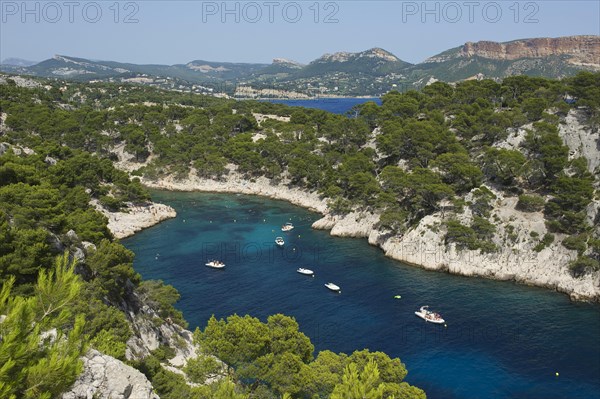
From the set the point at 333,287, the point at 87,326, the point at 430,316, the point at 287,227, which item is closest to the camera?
the point at 87,326

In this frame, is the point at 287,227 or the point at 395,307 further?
the point at 287,227

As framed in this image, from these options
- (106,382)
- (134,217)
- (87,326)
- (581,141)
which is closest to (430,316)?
(87,326)

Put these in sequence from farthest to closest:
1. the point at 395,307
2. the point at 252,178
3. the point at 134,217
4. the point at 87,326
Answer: the point at 252,178
the point at 134,217
the point at 395,307
the point at 87,326

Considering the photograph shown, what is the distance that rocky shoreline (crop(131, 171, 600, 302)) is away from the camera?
53.4 meters

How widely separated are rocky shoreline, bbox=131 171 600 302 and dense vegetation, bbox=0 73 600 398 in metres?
1.47

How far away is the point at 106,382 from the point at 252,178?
89413 millimetres

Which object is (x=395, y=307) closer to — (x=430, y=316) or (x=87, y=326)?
(x=430, y=316)

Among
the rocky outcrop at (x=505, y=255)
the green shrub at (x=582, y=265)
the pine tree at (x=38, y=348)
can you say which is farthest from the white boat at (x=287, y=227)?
the pine tree at (x=38, y=348)

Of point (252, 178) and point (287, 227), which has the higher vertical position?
point (252, 178)

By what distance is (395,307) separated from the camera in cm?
4831

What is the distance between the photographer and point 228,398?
13992mm

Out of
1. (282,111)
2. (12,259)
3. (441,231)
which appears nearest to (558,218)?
(441,231)

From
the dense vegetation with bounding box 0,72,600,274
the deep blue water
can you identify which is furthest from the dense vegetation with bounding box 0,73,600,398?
the deep blue water

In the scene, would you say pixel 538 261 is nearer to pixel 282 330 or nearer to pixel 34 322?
pixel 282 330
